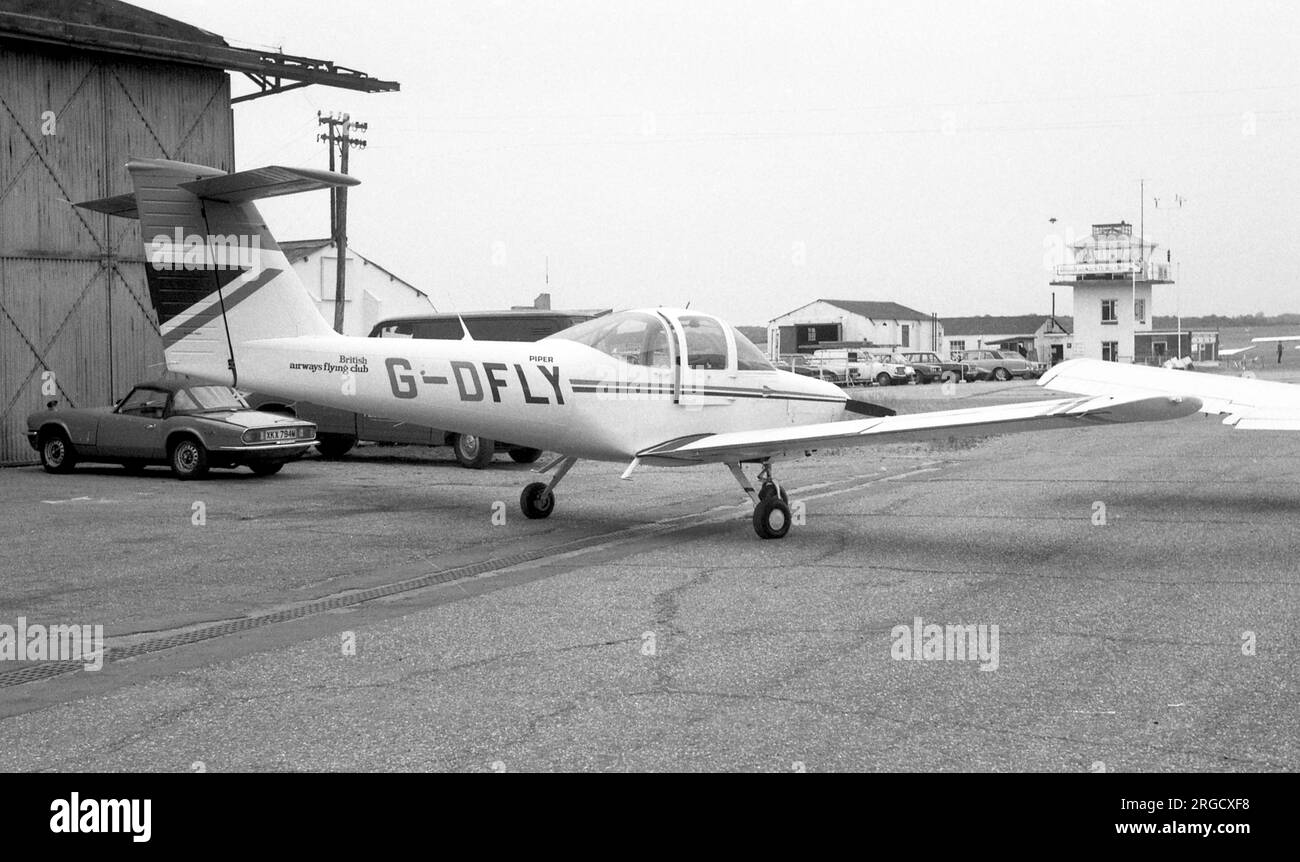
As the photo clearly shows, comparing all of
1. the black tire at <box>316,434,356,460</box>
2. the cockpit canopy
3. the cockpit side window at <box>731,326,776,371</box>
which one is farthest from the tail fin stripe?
the black tire at <box>316,434,356,460</box>

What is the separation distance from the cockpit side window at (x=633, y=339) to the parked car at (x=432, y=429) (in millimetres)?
8024

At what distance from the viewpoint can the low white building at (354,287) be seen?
1930 inches

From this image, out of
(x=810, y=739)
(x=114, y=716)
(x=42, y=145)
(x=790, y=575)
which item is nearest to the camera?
(x=810, y=739)

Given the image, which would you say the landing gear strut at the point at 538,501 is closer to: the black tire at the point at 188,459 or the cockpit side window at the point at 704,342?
the cockpit side window at the point at 704,342

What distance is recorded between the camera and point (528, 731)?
570cm

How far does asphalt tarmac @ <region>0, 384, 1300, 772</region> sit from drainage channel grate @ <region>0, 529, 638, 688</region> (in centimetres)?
4

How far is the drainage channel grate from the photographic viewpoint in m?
7.19

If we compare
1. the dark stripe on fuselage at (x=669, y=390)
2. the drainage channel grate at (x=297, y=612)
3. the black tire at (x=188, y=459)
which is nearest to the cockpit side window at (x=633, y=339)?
the dark stripe on fuselage at (x=669, y=390)

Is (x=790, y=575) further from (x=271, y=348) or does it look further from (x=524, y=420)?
(x=271, y=348)

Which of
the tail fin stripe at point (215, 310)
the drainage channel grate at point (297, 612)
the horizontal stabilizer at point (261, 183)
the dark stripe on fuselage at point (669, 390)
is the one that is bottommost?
the drainage channel grate at point (297, 612)

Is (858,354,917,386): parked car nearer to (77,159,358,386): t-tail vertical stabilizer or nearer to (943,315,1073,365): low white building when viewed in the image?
(943,315,1073,365): low white building

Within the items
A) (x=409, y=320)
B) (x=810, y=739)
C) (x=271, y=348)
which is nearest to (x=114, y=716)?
(x=810, y=739)

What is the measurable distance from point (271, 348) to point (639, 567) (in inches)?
199
